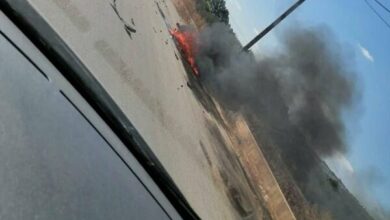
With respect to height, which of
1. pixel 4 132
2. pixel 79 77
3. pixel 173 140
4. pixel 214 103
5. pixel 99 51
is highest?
pixel 4 132

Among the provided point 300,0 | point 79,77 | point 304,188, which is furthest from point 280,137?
point 79,77

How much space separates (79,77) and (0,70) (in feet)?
1.03

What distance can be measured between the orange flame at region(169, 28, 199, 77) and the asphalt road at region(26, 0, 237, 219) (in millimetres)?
6465

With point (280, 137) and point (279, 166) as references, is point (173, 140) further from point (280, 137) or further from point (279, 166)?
point (280, 137)

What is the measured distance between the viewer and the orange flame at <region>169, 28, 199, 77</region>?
1512cm

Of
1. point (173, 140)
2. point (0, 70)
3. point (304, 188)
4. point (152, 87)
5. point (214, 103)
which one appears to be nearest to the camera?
point (0, 70)

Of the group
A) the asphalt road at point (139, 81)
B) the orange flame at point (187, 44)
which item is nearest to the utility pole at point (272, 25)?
the orange flame at point (187, 44)

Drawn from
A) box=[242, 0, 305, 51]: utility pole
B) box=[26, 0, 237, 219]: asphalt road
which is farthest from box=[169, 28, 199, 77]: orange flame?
box=[26, 0, 237, 219]: asphalt road

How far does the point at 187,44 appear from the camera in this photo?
1572cm

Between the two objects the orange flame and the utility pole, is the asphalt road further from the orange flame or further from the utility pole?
the utility pole

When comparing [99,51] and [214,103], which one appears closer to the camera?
[99,51]

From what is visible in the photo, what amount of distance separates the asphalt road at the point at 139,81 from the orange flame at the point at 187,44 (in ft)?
21.2

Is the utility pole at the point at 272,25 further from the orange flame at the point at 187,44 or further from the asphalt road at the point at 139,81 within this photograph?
the asphalt road at the point at 139,81

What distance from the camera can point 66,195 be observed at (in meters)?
1.00
